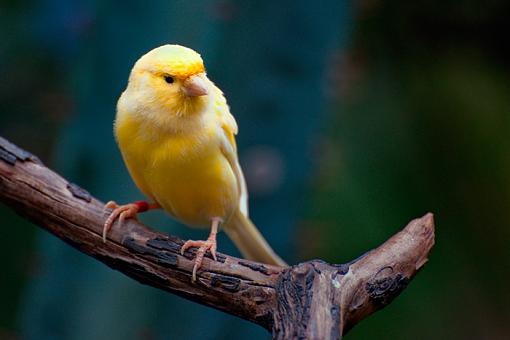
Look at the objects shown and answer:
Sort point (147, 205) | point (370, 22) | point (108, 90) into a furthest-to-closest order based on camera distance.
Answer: point (370, 22)
point (108, 90)
point (147, 205)

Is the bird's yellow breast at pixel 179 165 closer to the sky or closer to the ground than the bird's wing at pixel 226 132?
closer to the ground

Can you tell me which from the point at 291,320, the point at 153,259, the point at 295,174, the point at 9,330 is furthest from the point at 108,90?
the point at 9,330

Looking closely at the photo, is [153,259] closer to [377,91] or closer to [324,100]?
[324,100]

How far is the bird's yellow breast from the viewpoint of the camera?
2.35 m

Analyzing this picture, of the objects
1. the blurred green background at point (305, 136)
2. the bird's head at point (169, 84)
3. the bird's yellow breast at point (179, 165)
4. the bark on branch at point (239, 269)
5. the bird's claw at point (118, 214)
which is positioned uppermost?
the blurred green background at point (305, 136)

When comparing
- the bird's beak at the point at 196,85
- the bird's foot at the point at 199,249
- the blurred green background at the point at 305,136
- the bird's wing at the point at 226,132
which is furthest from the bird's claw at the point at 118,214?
the blurred green background at the point at 305,136

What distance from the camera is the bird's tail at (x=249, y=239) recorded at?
289 centimetres

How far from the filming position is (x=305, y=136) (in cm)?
347

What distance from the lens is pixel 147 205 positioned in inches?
105

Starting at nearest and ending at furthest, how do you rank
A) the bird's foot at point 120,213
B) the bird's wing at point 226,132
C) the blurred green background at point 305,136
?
the bird's foot at point 120,213, the bird's wing at point 226,132, the blurred green background at point 305,136

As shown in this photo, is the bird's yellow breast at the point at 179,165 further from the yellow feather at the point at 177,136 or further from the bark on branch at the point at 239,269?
the bark on branch at the point at 239,269

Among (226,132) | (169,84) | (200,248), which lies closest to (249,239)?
(226,132)

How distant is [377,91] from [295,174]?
1.52 metres

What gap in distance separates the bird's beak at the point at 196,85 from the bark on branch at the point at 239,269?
47 cm
